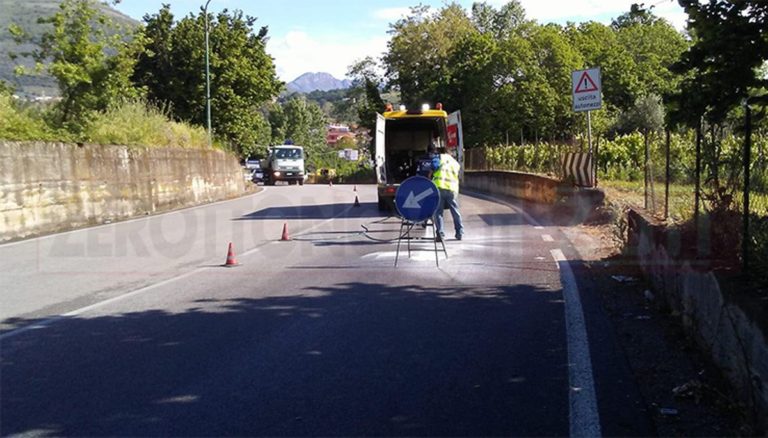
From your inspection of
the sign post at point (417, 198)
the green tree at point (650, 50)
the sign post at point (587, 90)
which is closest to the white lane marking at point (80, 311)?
the sign post at point (417, 198)

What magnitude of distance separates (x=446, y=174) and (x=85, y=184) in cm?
1021

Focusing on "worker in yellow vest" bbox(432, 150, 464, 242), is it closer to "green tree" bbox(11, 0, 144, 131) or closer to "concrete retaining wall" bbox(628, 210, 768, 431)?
"concrete retaining wall" bbox(628, 210, 768, 431)

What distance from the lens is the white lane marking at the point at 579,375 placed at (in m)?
4.56

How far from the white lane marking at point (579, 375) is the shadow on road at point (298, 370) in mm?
92

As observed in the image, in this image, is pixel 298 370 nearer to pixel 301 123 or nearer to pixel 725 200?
pixel 725 200

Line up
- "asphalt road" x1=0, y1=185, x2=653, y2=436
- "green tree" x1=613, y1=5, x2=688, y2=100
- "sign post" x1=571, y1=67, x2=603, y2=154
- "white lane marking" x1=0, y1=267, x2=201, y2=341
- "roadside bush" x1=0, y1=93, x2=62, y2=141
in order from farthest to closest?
"green tree" x1=613, y1=5, x2=688, y2=100 < "sign post" x1=571, y1=67, x2=603, y2=154 < "roadside bush" x1=0, y1=93, x2=62, y2=141 < "white lane marking" x1=0, y1=267, x2=201, y2=341 < "asphalt road" x1=0, y1=185, x2=653, y2=436

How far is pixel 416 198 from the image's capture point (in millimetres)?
10898

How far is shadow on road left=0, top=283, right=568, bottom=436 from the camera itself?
462 centimetres

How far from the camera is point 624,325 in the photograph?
698 centimetres

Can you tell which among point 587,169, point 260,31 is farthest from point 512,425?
point 260,31

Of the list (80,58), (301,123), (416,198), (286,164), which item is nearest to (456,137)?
(416,198)

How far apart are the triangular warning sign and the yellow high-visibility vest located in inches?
219

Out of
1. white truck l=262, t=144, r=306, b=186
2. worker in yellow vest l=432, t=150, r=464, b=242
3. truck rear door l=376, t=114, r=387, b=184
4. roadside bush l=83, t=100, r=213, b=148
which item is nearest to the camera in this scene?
worker in yellow vest l=432, t=150, r=464, b=242

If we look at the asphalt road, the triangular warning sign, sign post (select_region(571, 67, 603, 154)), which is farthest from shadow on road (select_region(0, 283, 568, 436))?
the triangular warning sign
